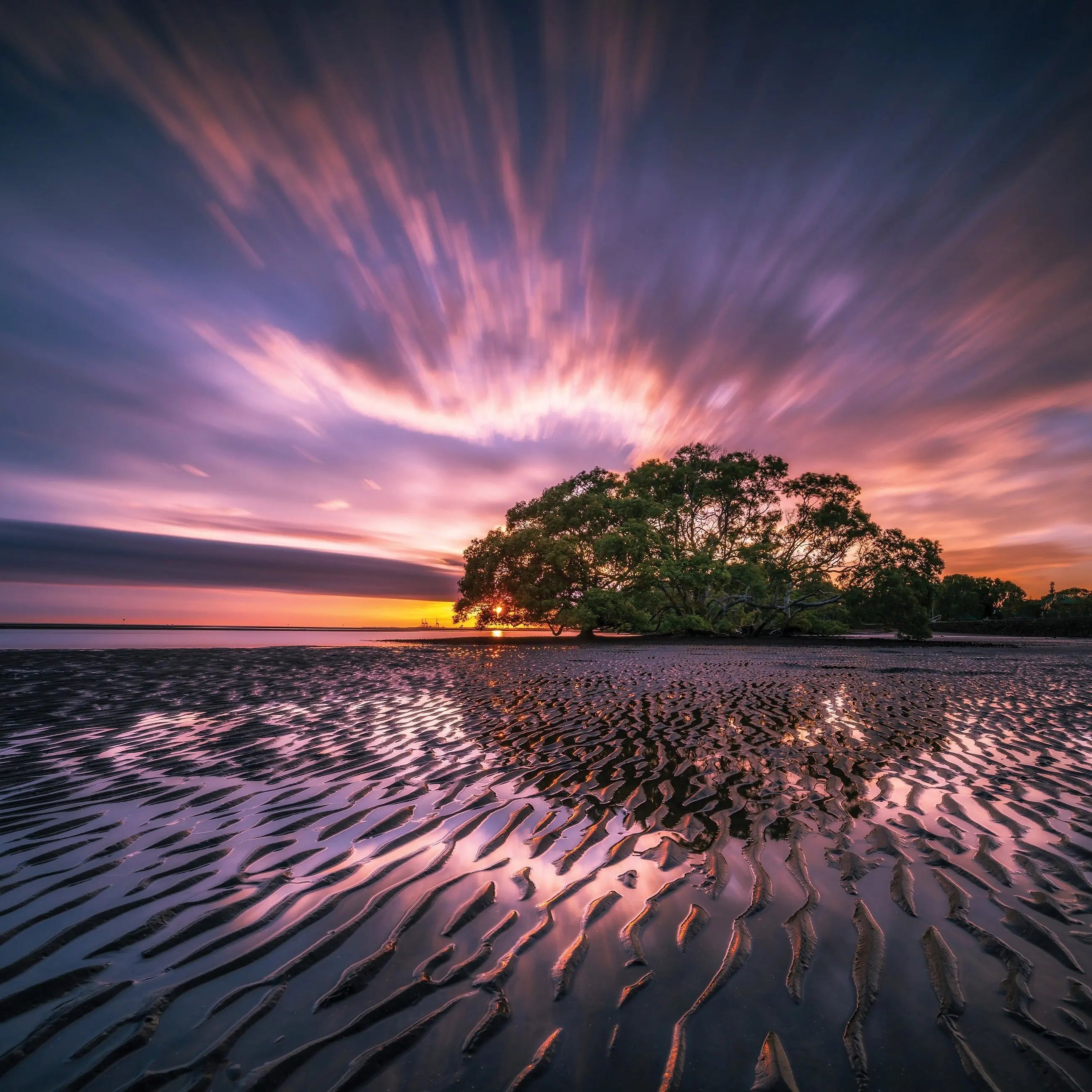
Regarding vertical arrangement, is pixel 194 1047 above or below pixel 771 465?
below

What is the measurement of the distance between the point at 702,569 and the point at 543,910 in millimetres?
41060

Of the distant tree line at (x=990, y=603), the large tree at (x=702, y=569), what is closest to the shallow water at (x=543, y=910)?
the large tree at (x=702, y=569)

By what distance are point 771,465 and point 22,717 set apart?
52.7 m

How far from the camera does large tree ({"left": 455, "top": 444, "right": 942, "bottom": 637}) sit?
43.8 m

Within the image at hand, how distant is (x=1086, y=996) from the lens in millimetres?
2672

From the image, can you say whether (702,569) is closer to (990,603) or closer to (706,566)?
(706,566)

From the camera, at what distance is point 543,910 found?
353 centimetres

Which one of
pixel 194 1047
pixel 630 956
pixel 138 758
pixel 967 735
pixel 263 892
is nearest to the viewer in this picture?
pixel 194 1047

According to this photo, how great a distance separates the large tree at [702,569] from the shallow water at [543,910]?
35.7m

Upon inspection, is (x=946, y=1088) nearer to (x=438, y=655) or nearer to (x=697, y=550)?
(x=438, y=655)

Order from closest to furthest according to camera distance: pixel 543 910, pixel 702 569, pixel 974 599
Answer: pixel 543 910 < pixel 702 569 < pixel 974 599

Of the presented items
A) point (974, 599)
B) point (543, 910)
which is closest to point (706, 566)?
point (543, 910)

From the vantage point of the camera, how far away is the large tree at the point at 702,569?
1724 inches

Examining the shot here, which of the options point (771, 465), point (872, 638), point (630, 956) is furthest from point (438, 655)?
point (872, 638)
